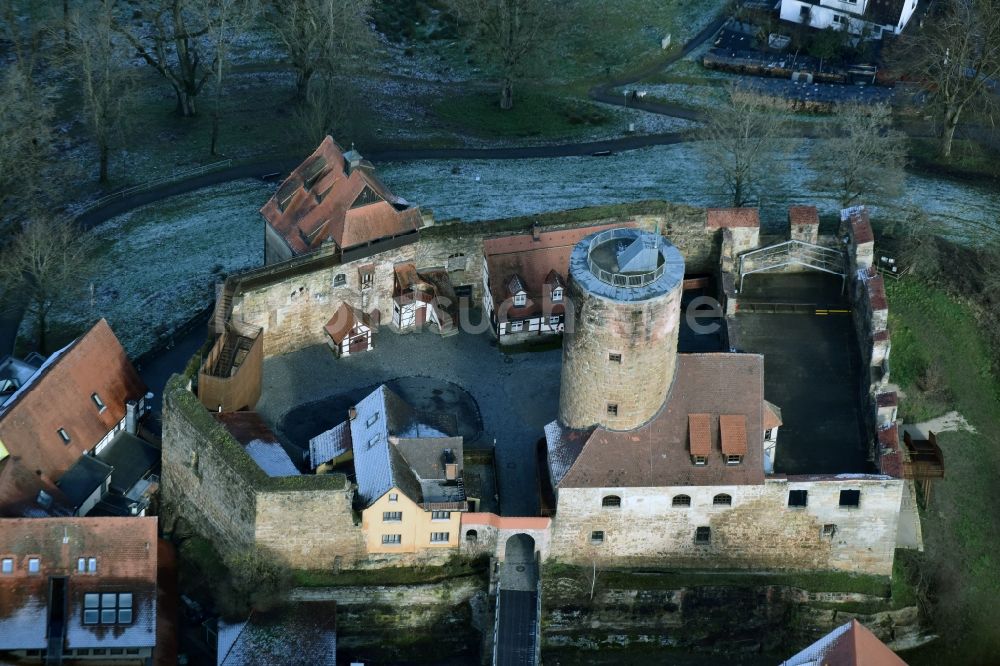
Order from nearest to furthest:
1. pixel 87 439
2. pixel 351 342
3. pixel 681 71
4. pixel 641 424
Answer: pixel 641 424 < pixel 87 439 < pixel 351 342 < pixel 681 71

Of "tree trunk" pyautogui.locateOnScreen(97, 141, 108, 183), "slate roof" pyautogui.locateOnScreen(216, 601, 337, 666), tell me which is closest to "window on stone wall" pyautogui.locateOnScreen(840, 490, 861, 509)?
"slate roof" pyautogui.locateOnScreen(216, 601, 337, 666)

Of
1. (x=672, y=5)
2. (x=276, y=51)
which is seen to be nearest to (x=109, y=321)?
(x=276, y=51)

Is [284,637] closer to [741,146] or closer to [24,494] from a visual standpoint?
[24,494]

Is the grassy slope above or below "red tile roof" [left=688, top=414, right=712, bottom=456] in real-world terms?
below

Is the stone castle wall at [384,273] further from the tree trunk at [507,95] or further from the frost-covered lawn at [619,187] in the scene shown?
the tree trunk at [507,95]

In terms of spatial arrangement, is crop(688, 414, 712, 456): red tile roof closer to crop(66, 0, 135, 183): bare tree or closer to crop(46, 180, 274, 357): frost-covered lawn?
crop(46, 180, 274, 357): frost-covered lawn

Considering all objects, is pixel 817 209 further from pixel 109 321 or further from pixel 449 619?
pixel 109 321

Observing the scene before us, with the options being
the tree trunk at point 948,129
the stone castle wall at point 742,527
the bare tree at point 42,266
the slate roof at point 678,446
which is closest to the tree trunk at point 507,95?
the tree trunk at point 948,129
